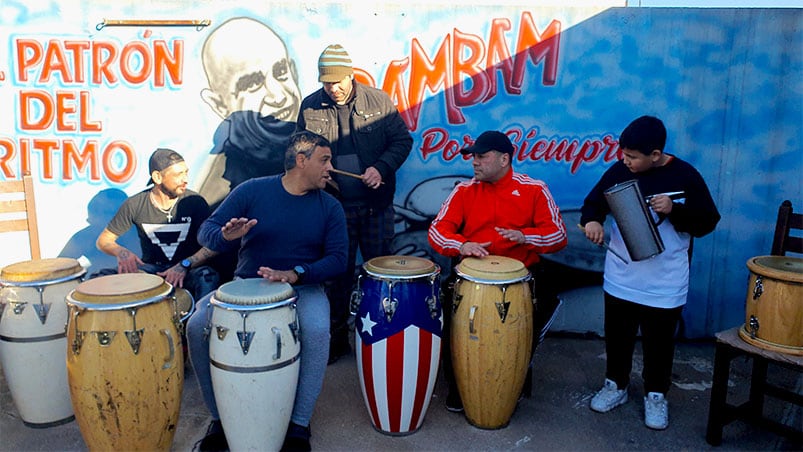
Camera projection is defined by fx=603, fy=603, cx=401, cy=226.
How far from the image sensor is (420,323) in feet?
10.8

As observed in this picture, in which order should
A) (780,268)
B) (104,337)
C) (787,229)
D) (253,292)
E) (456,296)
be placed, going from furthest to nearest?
(787,229), (456,296), (780,268), (253,292), (104,337)

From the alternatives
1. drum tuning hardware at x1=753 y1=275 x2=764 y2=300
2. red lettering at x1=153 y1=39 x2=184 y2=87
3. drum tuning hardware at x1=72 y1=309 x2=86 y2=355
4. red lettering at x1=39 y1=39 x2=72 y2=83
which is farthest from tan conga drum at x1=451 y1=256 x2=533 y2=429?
red lettering at x1=39 y1=39 x2=72 y2=83

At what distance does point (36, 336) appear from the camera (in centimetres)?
329

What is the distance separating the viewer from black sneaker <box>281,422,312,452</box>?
3252 mm

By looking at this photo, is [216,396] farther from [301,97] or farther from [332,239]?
[301,97]

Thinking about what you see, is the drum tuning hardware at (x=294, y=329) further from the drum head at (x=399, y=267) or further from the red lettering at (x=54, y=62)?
the red lettering at (x=54, y=62)

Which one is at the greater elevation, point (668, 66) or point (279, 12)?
point (279, 12)

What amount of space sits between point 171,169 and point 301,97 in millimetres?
1200

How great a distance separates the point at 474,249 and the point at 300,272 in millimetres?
1034

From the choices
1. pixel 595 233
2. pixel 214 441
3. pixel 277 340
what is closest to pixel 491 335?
pixel 595 233

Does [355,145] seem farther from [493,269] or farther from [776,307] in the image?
[776,307]

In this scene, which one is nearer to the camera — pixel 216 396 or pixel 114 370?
pixel 114 370

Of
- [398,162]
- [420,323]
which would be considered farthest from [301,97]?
[420,323]

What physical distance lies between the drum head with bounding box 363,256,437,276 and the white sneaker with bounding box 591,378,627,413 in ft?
4.56
